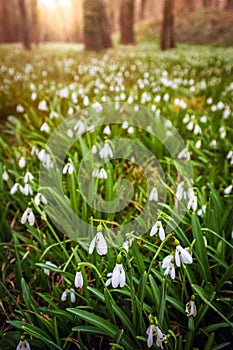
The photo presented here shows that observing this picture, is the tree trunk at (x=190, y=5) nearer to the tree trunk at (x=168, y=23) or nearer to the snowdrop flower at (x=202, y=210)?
the tree trunk at (x=168, y=23)

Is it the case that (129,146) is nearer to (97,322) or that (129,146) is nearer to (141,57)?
(97,322)

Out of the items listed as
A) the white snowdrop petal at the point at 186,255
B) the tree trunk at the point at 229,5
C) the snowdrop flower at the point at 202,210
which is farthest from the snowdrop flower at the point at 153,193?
the tree trunk at the point at 229,5

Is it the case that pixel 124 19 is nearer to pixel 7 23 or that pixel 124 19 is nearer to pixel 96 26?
pixel 96 26

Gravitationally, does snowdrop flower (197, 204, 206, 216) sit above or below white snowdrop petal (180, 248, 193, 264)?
below

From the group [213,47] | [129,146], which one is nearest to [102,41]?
[213,47]

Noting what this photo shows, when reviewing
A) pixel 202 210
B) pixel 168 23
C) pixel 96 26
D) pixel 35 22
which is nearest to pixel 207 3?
→ pixel 168 23

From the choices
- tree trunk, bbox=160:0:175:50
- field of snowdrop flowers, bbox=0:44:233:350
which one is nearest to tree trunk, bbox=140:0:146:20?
tree trunk, bbox=160:0:175:50

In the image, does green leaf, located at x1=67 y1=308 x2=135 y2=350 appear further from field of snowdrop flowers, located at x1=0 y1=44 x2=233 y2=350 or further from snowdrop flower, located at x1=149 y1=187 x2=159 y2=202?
snowdrop flower, located at x1=149 y1=187 x2=159 y2=202

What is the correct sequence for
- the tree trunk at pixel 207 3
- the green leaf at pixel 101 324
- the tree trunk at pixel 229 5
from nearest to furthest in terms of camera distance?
the green leaf at pixel 101 324, the tree trunk at pixel 229 5, the tree trunk at pixel 207 3
